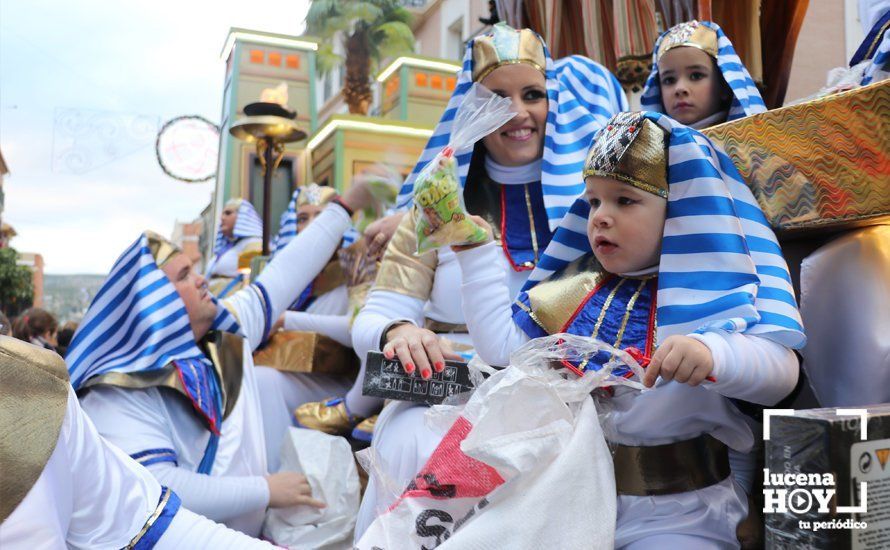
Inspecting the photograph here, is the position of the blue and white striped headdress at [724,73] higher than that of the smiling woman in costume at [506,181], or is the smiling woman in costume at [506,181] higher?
the blue and white striped headdress at [724,73]

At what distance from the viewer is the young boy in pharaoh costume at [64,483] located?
110cm

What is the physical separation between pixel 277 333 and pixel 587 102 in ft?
6.52

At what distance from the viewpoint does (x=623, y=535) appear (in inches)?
66.6

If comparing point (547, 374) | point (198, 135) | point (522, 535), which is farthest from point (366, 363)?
point (198, 135)

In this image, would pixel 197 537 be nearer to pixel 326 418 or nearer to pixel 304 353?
pixel 326 418

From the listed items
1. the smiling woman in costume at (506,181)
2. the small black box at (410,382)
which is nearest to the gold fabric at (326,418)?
the smiling woman in costume at (506,181)

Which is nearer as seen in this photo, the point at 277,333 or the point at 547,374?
the point at 547,374

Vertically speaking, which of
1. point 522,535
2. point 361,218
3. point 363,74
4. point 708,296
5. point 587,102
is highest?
point 363,74

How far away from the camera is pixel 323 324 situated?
3875 millimetres

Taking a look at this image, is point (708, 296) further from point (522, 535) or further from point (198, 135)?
point (198, 135)

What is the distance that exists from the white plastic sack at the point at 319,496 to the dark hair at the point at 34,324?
3.62 metres

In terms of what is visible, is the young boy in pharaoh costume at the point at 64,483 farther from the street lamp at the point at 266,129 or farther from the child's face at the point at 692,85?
the street lamp at the point at 266,129

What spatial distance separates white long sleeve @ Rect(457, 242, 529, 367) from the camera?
6.68 ft

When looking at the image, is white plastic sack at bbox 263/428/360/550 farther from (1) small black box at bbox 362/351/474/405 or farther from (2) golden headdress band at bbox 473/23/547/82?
(2) golden headdress band at bbox 473/23/547/82
